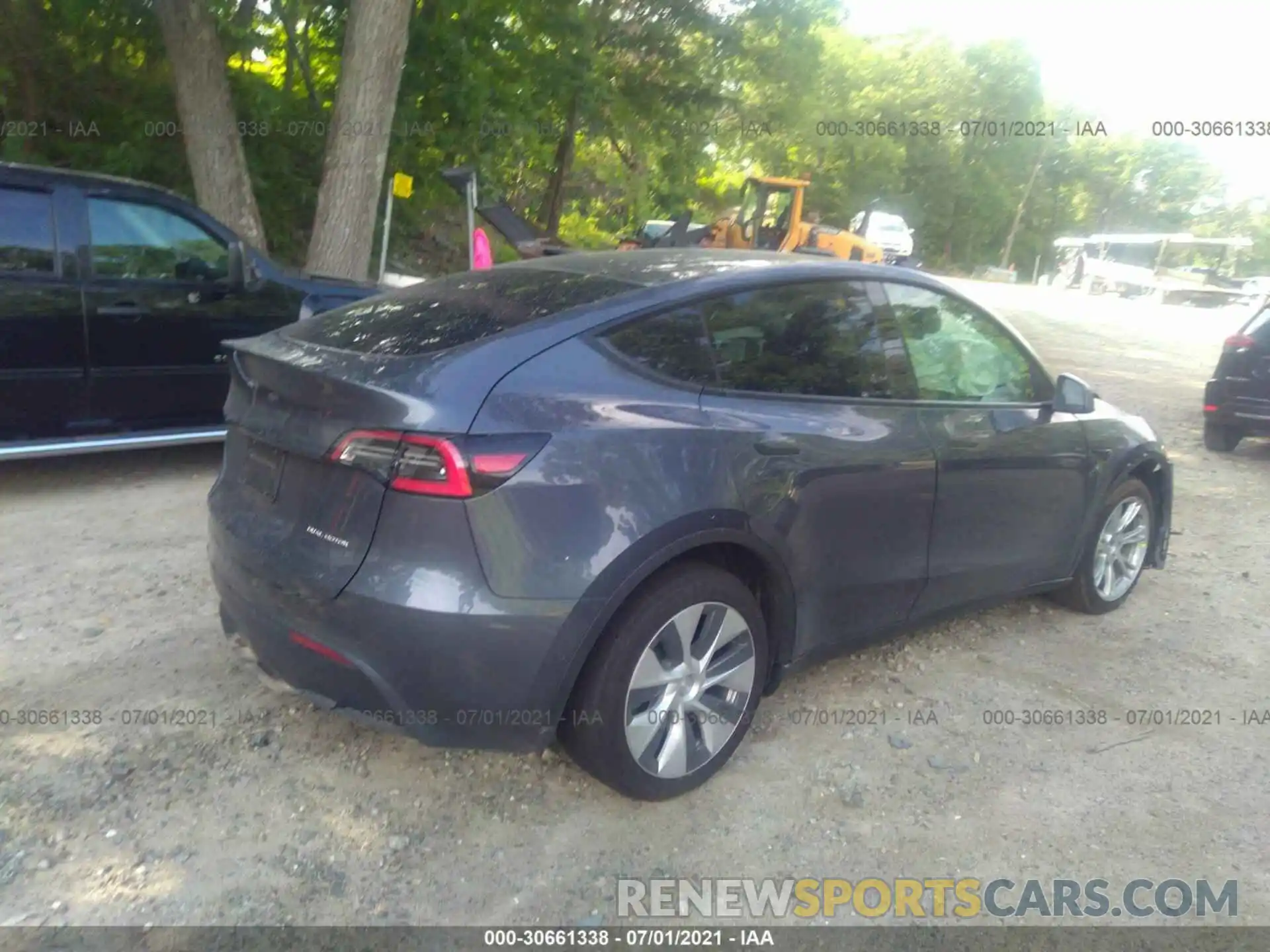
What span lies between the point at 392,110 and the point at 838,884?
7.93 m

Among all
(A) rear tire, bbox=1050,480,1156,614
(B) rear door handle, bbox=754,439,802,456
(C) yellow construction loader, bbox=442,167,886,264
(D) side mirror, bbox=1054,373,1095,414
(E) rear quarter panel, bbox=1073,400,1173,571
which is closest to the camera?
(B) rear door handle, bbox=754,439,802,456

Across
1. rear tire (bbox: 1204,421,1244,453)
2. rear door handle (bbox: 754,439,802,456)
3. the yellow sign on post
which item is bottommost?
rear tire (bbox: 1204,421,1244,453)

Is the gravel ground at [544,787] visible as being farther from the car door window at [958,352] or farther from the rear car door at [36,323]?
the car door window at [958,352]

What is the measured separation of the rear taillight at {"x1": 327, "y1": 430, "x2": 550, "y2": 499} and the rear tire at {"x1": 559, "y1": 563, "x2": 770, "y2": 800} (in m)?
0.59

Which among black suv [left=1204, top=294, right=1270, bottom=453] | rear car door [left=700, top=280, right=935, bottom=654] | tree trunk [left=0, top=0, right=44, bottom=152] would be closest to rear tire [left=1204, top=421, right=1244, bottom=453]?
black suv [left=1204, top=294, right=1270, bottom=453]

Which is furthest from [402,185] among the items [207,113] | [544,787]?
[544,787]

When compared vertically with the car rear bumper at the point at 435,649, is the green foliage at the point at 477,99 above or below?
above

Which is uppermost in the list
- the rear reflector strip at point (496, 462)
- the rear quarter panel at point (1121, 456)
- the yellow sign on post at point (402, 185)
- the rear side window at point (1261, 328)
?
the yellow sign on post at point (402, 185)

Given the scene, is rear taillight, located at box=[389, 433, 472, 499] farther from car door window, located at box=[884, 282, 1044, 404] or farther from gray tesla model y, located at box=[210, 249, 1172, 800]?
car door window, located at box=[884, 282, 1044, 404]

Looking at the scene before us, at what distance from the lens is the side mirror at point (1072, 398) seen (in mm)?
4660

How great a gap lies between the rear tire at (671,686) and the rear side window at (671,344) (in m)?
0.60

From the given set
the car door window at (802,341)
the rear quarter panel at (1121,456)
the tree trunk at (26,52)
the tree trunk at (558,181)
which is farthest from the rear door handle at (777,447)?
the tree trunk at (558,181)

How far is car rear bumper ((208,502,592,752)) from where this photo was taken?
9.65ft

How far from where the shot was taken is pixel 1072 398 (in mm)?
4672
